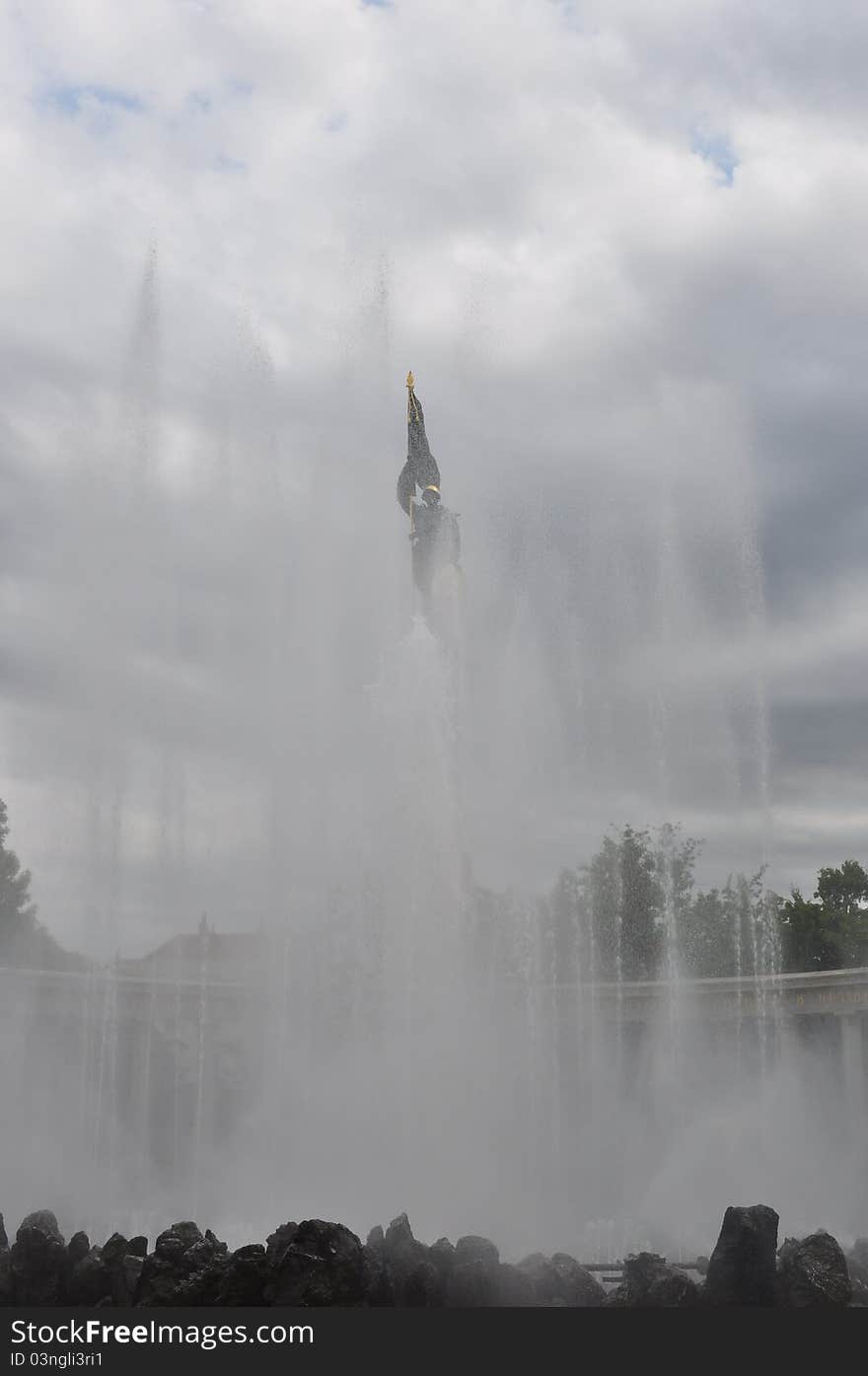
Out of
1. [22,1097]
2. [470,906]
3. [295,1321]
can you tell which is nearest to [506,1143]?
[470,906]

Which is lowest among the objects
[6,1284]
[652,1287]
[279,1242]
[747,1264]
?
[6,1284]

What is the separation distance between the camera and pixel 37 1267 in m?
17.3

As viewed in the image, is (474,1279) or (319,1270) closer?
(319,1270)

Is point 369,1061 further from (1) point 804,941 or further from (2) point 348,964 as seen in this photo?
(1) point 804,941

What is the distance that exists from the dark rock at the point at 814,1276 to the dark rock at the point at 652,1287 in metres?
1.14

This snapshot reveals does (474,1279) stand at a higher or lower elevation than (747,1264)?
lower

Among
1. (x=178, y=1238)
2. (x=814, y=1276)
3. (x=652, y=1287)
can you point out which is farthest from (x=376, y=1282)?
(x=814, y=1276)

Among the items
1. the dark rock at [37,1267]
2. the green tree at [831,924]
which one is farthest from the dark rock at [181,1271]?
the green tree at [831,924]

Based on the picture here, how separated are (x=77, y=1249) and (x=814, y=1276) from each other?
31.6 ft

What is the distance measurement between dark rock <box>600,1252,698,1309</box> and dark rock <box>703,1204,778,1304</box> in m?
0.28

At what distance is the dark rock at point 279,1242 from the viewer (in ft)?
50.9

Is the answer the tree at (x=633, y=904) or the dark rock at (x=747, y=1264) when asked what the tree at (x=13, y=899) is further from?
the dark rock at (x=747, y=1264)

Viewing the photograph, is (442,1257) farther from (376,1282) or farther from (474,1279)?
(376,1282)

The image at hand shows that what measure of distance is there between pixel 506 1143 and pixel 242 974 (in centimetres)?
1231
